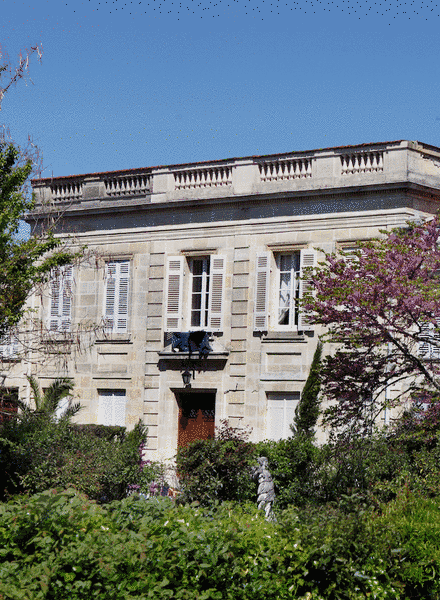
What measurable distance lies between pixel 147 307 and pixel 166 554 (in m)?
17.3

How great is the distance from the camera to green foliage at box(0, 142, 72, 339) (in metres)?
13.8

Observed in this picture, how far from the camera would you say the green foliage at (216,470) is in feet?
50.8

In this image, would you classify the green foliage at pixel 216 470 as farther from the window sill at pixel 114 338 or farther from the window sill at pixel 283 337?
the window sill at pixel 114 338

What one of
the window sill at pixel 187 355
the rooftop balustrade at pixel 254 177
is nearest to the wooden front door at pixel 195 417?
the window sill at pixel 187 355

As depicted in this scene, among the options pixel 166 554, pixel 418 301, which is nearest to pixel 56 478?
pixel 418 301

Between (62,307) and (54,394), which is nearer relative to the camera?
(54,394)

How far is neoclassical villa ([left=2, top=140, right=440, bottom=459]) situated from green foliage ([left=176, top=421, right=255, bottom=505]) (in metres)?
5.99

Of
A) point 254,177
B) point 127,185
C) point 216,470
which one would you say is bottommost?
point 216,470

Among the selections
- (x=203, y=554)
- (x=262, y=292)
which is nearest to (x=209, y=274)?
(x=262, y=292)

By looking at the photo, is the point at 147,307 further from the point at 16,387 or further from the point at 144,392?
the point at 16,387

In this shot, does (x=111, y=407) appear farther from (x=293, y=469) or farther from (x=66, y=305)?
(x=293, y=469)

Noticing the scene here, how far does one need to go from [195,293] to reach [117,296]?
219 centimetres

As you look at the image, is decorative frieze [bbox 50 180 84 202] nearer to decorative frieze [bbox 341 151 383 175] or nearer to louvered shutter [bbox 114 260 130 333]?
louvered shutter [bbox 114 260 130 333]

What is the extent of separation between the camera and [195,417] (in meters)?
23.1
